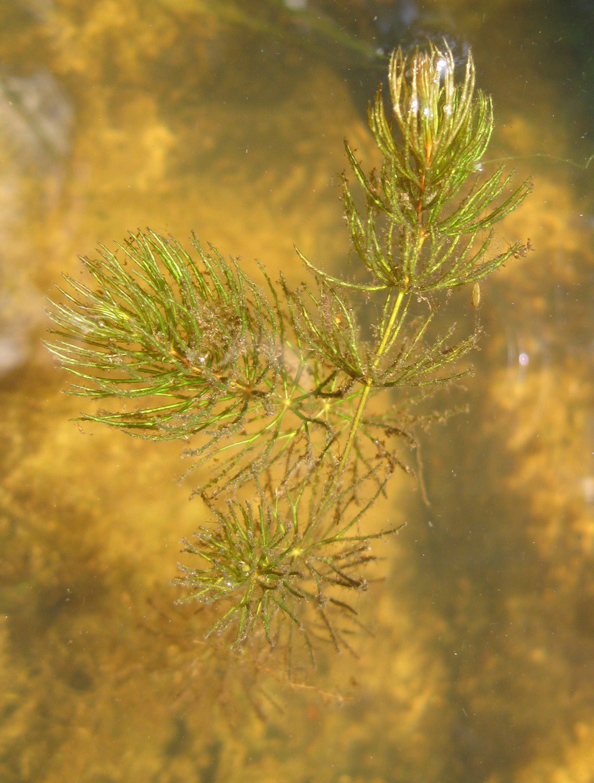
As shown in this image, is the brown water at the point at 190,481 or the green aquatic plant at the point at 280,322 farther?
the brown water at the point at 190,481

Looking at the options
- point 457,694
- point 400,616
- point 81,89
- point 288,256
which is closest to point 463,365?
point 288,256

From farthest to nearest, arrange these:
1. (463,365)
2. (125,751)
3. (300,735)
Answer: (463,365) < (300,735) < (125,751)

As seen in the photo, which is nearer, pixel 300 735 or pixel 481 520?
pixel 300 735

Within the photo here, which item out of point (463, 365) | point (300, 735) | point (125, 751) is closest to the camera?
point (125, 751)

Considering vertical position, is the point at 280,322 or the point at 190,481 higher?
the point at 280,322

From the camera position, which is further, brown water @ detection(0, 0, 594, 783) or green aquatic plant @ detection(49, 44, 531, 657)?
brown water @ detection(0, 0, 594, 783)

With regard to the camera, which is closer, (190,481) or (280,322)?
(280,322)

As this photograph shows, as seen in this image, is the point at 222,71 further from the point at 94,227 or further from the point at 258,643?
the point at 258,643

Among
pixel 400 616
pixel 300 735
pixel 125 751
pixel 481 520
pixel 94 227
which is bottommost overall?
pixel 125 751
